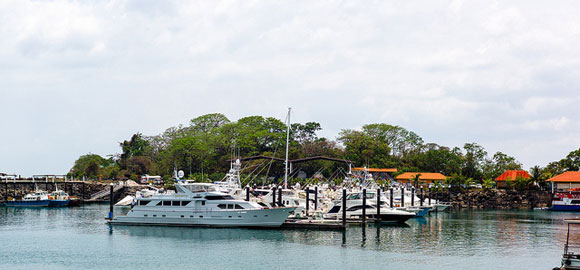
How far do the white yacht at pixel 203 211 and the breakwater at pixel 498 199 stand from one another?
59201 mm

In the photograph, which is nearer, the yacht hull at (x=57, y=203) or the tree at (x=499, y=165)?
the yacht hull at (x=57, y=203)

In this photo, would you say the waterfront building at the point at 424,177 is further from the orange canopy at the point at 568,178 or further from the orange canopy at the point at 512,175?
the orange canopy at the point at 568,178

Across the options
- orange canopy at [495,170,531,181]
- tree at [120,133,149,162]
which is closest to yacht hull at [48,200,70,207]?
tree at [120,133,149,162]

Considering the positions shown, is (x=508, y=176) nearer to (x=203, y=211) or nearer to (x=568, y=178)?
(x=568, y=178)

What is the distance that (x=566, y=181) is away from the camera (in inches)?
3930

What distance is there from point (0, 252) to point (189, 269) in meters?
15.6

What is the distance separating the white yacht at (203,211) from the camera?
51.5 metres

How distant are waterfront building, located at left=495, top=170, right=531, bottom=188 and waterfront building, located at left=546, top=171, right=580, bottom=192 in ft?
27.3

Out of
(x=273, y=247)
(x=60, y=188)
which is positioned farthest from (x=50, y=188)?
(x=273, y=247)

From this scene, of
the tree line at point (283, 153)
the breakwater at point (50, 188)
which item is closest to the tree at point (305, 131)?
the tree line at point (283, 153)

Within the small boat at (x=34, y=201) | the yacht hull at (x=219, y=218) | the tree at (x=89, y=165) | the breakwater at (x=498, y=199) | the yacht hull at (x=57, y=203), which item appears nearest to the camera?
the yacht hull at (x=219, y=218)

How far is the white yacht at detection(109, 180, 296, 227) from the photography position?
51.5m

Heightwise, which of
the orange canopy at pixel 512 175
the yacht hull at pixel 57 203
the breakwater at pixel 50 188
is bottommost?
the yacht hull at pixel 57 203

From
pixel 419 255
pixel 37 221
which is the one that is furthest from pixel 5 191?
pixel 419 255
